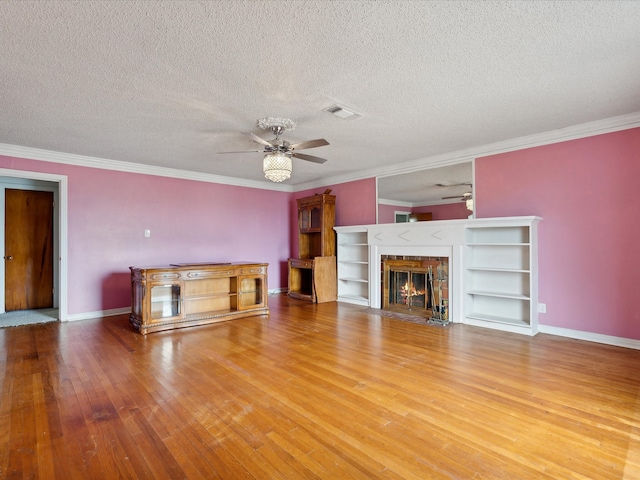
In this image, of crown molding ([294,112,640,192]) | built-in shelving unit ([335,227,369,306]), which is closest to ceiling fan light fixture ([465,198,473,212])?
crown molding ([294,112,640,192])

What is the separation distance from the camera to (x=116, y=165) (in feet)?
17.1

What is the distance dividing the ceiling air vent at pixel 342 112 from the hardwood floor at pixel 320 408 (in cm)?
245

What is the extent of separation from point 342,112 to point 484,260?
2.95 meters

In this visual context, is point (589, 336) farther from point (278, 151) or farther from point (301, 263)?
point (301, 263)

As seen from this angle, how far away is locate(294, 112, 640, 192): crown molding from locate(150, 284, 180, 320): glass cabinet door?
380 centimetres

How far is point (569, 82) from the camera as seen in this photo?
2695 mm

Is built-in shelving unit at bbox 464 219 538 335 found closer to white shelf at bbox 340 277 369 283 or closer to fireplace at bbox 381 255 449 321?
fireplace at bbox 381 255 449 321

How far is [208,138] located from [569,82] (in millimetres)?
3742

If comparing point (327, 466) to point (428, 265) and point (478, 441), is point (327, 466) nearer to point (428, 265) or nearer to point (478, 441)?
point (478, 441)

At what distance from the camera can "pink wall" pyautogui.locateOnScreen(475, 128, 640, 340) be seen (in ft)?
11.4

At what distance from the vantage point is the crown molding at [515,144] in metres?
3.51

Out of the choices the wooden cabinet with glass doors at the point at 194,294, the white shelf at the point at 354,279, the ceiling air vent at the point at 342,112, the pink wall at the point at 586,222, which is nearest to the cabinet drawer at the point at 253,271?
the wooden cabinet with glass doors at the point at 194,294

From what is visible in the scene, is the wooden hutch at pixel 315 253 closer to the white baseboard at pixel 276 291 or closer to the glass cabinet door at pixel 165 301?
the white baseboard at pixel 276 291

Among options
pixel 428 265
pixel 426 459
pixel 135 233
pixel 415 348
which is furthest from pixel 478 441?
pixel 135 233
